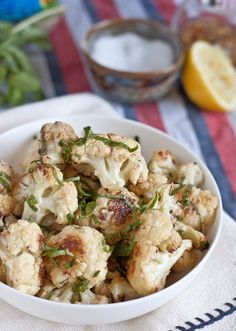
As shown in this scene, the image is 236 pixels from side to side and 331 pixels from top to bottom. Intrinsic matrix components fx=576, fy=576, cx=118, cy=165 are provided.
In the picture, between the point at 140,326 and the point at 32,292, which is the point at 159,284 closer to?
the point at 140,326

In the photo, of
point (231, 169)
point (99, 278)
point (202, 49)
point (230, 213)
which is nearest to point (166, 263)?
point (99, 278)

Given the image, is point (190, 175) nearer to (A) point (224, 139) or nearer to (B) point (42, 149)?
(B) point (42, 149)

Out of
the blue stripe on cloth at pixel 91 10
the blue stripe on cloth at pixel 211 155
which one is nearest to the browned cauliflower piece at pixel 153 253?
the blue stripe on cloth at pixel 211 155

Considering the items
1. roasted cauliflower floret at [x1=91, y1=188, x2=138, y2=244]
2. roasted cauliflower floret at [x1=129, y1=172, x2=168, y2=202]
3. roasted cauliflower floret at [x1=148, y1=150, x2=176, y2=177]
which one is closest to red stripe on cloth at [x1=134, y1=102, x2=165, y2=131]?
roasted cauliflower floret at [x1=148, y1=150, x2=176, y2=177]

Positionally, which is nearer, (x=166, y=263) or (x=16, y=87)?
(x=166, y=263)

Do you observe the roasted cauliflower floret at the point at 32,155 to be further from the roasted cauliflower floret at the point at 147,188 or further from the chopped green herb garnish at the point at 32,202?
the roasted cauliflower floret at the point at 147,188

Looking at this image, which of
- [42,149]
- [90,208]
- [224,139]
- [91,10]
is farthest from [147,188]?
[91,10]

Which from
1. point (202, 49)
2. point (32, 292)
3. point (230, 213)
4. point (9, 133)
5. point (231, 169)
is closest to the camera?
point (32, 292)
